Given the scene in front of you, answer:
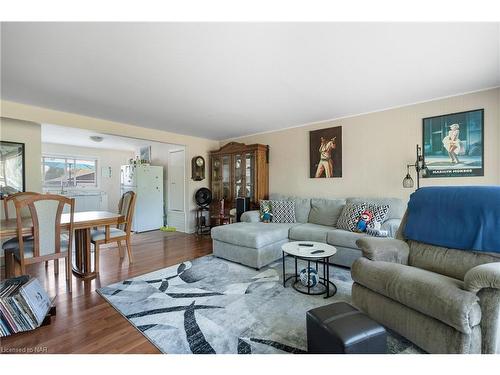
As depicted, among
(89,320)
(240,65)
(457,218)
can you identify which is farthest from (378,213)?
(89,320)

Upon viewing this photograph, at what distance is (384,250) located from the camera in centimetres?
188

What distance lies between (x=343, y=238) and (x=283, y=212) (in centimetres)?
114

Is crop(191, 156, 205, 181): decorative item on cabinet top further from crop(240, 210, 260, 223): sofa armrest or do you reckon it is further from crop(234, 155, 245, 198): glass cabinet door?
crop(240, 210, 260, 223): sofa armrest

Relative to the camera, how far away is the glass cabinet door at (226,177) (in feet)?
16.2

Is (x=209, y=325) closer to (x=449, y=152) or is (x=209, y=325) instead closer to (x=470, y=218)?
(x=470, y=218)

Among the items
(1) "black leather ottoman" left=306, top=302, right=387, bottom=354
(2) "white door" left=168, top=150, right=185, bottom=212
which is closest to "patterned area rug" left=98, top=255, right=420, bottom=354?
(1) "black leather ottoman" left=306, top=302, right=387, bottom=354

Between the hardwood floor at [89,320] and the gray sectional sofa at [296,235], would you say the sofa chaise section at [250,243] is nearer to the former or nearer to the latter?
the gray sectional sofa at [296,235]

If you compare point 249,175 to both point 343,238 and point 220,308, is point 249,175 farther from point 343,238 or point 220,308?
point 220,308

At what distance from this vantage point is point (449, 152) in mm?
2885

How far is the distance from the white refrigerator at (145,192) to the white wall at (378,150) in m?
3.11

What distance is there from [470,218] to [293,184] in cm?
283

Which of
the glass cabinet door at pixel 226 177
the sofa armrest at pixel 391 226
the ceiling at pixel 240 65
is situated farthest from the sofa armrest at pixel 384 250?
the glass cabinet door at pixel 226 177

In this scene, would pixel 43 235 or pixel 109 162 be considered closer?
pixel 43 235
